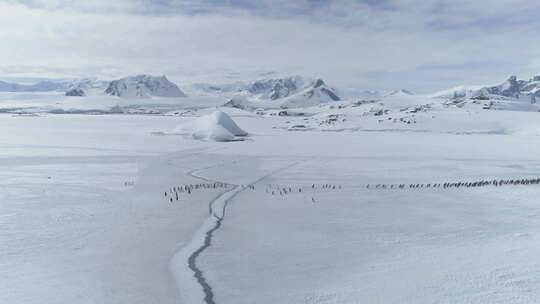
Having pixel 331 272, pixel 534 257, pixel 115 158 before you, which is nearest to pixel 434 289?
pixel 331 272

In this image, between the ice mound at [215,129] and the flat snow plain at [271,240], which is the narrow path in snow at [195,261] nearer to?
the flat snow plain at [271,240]

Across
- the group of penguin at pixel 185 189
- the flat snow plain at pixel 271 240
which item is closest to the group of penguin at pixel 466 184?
the flat snow plain at pixel 271 240

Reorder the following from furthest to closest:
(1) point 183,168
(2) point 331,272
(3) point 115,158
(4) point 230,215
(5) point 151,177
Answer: (3) point 115,158
(1) point 183,168
(5) point 151,177
(4) point 230,215
(2) point 331,272

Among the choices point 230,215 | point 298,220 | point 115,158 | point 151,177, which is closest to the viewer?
point 298,220

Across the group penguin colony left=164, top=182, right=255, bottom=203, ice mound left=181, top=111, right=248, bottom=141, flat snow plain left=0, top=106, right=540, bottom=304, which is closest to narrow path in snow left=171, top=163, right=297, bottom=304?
flat snow plain left=0, top=106, right=540, bottom=304

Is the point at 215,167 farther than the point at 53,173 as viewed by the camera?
Yes

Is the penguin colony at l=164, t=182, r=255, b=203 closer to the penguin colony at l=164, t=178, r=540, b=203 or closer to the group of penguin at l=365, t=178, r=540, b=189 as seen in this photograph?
the penguin colony at l=164, t=178, r=540, b=203

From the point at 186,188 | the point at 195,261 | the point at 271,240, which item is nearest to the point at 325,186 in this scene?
the point at 186,188

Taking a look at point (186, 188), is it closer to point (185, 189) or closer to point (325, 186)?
point (185, 189)

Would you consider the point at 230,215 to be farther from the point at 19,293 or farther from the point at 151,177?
the point at 151,177
